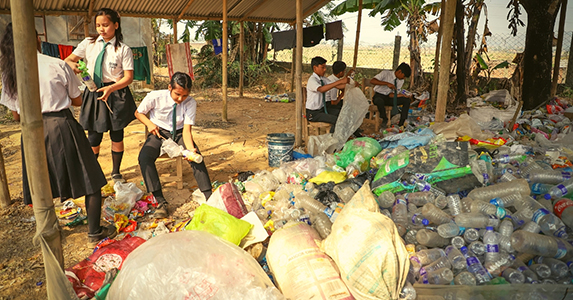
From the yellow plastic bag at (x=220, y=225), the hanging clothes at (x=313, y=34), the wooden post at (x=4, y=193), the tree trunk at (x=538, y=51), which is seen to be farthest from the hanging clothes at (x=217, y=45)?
the yellow plastic bag at (x=220, y=225)

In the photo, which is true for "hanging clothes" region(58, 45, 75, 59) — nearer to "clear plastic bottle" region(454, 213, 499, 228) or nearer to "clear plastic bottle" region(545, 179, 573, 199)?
"clear plastic bottle" region(454, 213, 499, 228)

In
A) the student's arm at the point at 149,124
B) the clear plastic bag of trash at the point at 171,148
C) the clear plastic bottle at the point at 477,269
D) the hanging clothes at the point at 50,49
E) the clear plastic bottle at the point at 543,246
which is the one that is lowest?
the clear plastic bottle at the point at 477,269

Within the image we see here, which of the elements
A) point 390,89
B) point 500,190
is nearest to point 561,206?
point 500,190

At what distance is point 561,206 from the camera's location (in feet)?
9.72

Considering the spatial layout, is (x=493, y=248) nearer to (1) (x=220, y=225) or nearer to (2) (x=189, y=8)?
(1) (x=220, y=225)

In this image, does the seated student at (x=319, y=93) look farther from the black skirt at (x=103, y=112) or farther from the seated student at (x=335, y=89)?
the black skirt at (x=103, y=112)

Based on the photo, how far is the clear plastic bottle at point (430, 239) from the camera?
9.02 ft

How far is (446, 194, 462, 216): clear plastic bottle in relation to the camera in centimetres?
308

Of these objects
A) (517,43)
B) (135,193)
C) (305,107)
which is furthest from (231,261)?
(517,43)

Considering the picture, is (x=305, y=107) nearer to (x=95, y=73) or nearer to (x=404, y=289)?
(x=95, y=73)

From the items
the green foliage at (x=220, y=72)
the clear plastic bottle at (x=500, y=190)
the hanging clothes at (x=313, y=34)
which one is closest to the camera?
the clear plastic bottle at (x=500, y=190)

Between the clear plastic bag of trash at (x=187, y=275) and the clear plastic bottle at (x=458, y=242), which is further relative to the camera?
the clear plastic bottle at (x=458, y=242)

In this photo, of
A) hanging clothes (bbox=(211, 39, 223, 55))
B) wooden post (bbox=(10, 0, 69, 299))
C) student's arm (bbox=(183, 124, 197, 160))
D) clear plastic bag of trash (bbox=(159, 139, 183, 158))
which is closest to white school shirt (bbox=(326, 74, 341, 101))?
student's arm (bbox=(183, 124, 197, 160))

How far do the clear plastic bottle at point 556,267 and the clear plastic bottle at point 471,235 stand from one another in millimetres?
416
